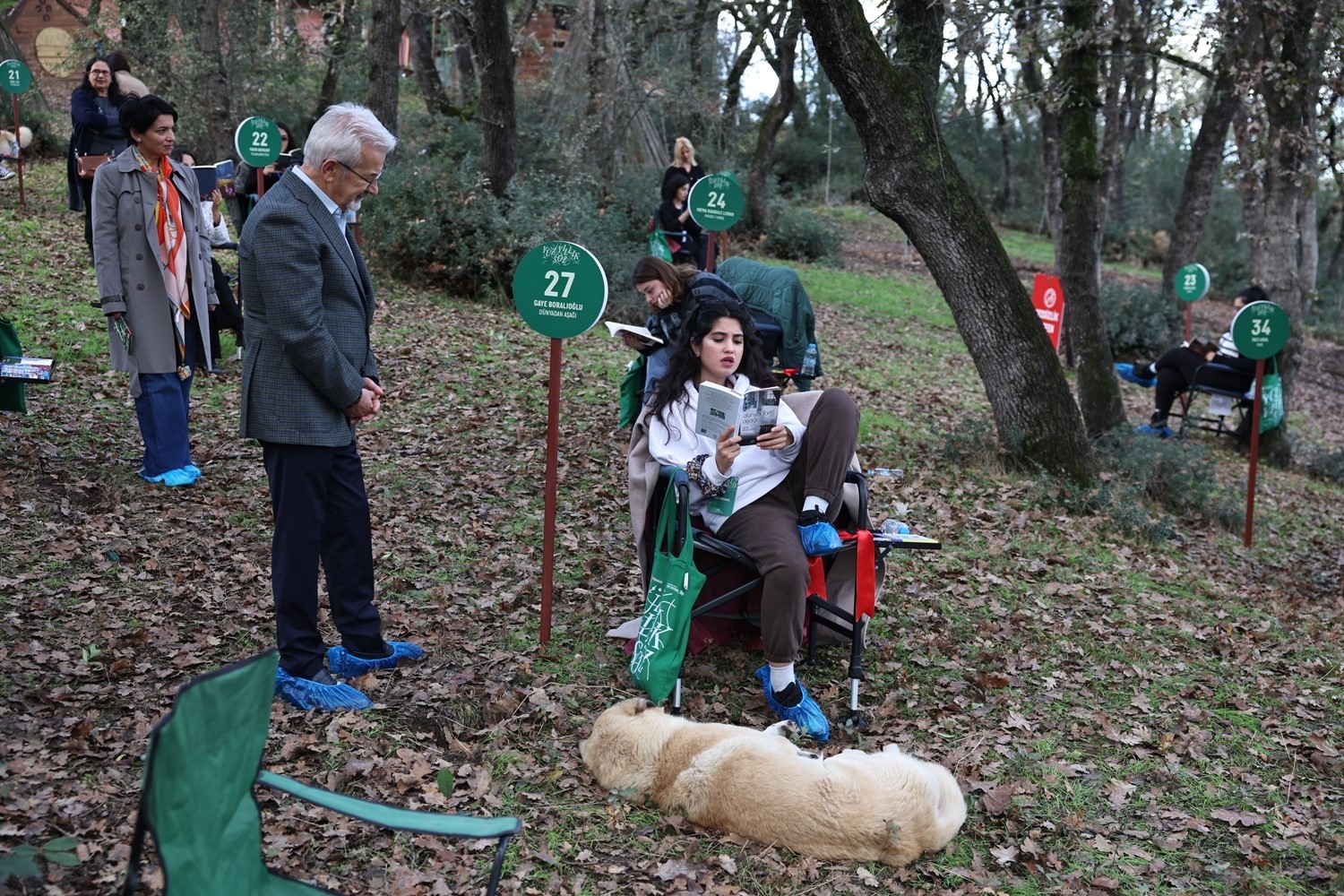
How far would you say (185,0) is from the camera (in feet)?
60.2

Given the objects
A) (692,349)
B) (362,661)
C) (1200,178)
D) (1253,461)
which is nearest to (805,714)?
(692,349)

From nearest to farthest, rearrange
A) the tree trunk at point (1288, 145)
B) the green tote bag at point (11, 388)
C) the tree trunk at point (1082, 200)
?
1. the green tote bag at point (11, 388)
2. the tree trunk at point (1082, 200)
3. the tree trunk at point (1288, 145)

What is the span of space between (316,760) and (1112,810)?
3029 millimetres

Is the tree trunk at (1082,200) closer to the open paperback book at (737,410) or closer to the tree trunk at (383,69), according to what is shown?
the open paperback book at (737,410)

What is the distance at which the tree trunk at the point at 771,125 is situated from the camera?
1912 cm

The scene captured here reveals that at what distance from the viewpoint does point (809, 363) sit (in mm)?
7297

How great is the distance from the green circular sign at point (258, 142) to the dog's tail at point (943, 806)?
8.08 metres

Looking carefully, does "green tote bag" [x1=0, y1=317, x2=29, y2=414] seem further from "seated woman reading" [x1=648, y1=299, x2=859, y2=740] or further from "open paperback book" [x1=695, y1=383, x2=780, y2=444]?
"open paperback book" [x1=695, y1=383, x2=780, y2=444]

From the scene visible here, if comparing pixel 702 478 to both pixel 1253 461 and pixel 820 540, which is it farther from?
pixel 1253 461

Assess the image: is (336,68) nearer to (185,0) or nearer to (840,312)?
(185,0)

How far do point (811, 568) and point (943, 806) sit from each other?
123cm

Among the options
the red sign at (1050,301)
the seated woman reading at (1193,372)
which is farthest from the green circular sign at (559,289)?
the red sign at (1050,301)

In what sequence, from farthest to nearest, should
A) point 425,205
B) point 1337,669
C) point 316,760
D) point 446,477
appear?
1. point 425,205
2. point 446,477
3. point 1337,669
4. point 316,760

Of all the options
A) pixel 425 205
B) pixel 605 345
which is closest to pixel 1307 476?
pixel 605 345
